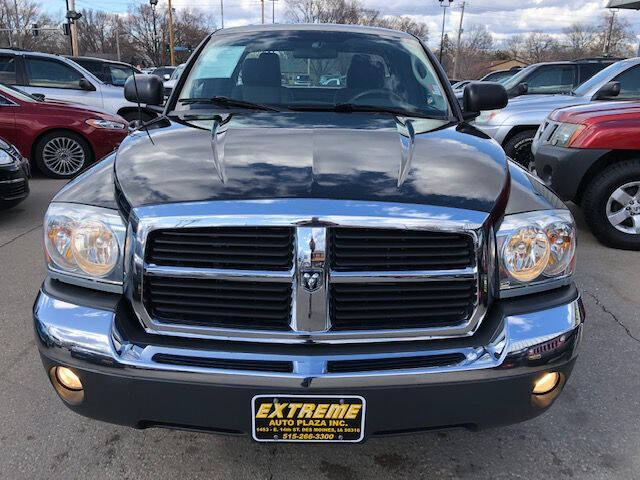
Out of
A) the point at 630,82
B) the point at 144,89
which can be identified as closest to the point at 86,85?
the point at 144,89

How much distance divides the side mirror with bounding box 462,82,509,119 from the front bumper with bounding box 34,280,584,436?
192 cm

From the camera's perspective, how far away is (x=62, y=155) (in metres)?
8.59

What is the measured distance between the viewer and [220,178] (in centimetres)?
204

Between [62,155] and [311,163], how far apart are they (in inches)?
298

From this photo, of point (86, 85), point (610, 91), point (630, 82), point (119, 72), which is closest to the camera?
point (610, 91)

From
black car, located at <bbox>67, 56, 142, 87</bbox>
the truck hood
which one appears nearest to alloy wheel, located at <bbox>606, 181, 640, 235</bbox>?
the truck hood

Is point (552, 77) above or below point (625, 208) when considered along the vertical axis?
above

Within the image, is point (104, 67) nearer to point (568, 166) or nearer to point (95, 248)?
point (568, 166)

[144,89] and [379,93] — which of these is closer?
[379,93]

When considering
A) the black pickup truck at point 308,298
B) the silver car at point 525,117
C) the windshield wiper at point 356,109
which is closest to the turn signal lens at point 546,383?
the black pickup truck at point 308,298

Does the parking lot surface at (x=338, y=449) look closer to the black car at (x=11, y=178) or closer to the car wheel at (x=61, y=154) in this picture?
the black car at (x=11, y=178)

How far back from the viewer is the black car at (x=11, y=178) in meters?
5.94

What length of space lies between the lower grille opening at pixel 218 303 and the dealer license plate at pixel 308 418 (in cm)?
25

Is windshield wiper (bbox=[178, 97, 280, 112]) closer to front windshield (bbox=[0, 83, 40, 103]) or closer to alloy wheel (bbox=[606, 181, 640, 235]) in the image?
alloy wheel (bbox=[606, 181, 640, 235])
